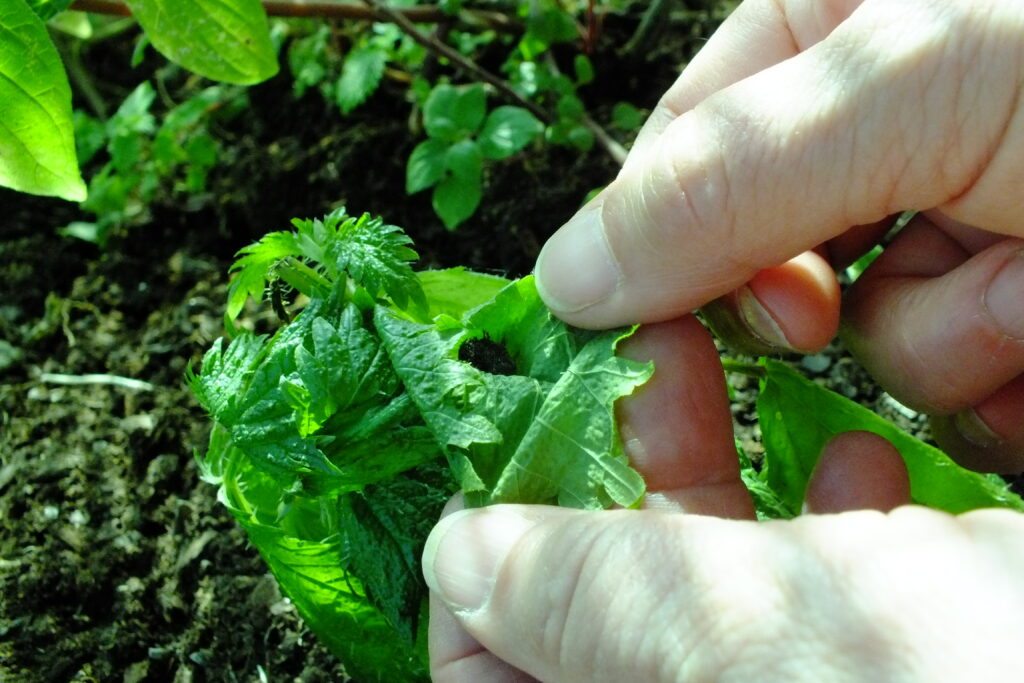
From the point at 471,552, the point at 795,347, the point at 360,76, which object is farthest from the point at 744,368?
the point at 360,76

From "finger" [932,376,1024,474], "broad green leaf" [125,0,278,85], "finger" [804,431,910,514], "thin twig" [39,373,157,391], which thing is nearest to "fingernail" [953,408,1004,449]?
"finger" [932,376,1024,474]

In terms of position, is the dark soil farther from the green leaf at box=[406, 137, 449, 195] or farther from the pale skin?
the pale skin

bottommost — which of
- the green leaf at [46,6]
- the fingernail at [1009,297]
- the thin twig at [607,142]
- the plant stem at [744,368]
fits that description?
the plant stem at [744,368]

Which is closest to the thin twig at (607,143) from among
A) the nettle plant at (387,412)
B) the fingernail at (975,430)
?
the nettle plant at (387,412)

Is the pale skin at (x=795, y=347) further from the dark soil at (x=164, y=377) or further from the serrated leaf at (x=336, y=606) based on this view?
the dark soil at (x=164, y=377)

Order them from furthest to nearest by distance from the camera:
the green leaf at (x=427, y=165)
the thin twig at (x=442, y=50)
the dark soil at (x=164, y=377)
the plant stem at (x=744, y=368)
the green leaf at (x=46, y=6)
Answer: the thin twig at (x=442, y=50) < the green leaf at (x=427, y=165) < the dark soil at (x=164, y=377) < the plant stem at (x=744, y=368) < the green leaf at (x=46, y=6)

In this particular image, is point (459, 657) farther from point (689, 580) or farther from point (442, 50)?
point (442, 50)
